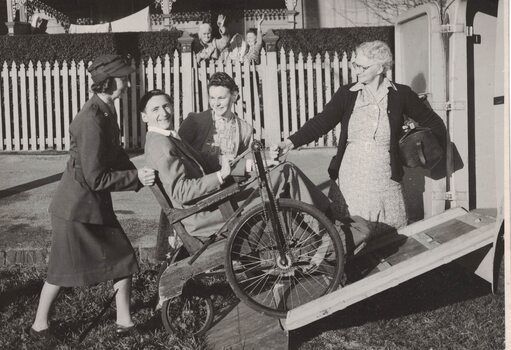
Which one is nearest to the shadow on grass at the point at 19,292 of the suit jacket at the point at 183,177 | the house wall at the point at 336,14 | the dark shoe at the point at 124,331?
the dark shoe at the point at 124,331

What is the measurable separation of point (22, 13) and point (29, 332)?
44.8 ft

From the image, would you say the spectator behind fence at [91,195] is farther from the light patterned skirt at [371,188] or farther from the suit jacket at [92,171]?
the light patterned skirt at [371,188]

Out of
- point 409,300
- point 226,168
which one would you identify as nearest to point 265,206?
point 226,168

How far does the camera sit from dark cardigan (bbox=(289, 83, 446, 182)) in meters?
4.36

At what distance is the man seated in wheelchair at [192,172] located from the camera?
3768mm

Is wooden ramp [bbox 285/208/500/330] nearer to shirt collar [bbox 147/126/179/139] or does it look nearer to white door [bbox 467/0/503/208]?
white door [bbox 467/0/503/208]

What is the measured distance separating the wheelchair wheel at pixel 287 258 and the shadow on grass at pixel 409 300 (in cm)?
30

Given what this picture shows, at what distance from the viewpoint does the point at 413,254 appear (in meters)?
4.21

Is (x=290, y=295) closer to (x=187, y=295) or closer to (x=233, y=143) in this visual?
(x=187, y=295)

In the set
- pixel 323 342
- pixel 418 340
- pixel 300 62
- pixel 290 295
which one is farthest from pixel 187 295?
pixel 300 62

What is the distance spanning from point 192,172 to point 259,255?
679mm

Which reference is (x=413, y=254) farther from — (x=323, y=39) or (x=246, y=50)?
(x=323, y=39)

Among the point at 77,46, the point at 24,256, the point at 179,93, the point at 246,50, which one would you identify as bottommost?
the point at 24,256

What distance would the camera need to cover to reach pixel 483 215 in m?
4.45
